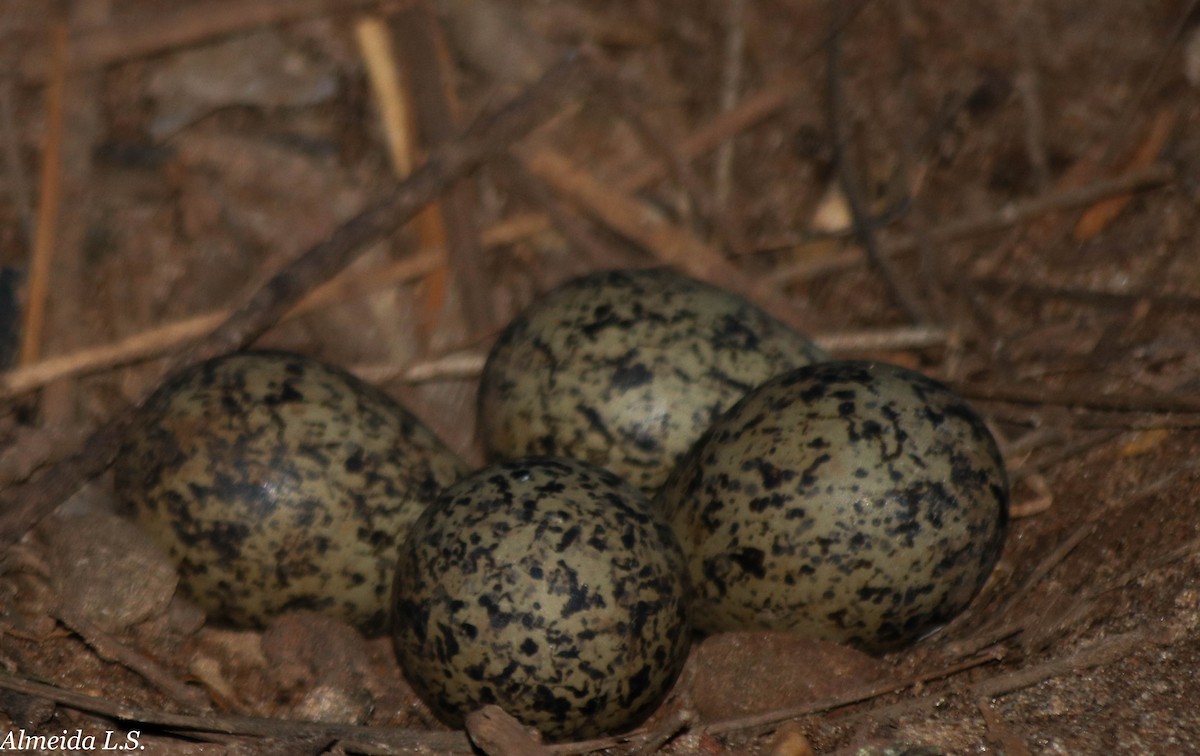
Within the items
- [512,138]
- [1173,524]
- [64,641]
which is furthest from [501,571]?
[512,138]

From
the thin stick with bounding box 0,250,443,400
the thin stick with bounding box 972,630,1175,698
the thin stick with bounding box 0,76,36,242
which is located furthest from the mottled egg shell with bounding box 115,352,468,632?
the thin stick with bounding box 972,630,1175,698

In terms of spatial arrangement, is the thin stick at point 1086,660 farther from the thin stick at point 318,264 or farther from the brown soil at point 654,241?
the thin stick at point 318,264

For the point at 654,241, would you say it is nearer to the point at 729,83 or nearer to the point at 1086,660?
the point at 729,83

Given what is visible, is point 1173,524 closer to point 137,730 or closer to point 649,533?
point 649,533

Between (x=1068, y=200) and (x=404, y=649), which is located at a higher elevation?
(x=1068, y=200)

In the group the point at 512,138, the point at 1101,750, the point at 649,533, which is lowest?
the point at 1101,750

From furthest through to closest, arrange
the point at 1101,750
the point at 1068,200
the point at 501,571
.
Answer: the point at 1068,200 → the point at 501,571 → the point at 1101,750
